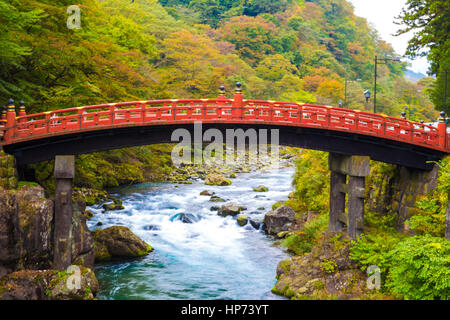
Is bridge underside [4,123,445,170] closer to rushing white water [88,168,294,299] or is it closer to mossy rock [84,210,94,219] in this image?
rushing white water [88,168,294,299]

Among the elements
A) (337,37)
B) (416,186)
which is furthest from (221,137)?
(337,37)

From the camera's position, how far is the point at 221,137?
85.5 feet

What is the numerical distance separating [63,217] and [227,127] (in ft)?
31.4

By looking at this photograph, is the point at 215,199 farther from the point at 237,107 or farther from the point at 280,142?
the point at 237,107

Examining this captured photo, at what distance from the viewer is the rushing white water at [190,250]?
2377cm

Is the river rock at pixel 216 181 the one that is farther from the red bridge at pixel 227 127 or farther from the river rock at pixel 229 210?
the red bridge at pixel 227 127

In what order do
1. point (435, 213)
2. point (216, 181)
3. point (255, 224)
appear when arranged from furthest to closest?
point (216, 181)
point (255, 224)
point (435, 213)

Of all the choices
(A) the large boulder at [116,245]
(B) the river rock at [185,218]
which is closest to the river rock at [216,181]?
(B) the river rock at [185,218]

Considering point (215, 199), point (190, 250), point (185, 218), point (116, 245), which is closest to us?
point (116, 245)

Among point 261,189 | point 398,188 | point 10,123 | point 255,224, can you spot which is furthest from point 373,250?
point 261,189

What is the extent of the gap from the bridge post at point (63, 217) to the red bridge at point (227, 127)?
1.09 m

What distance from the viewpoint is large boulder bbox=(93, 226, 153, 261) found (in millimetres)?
27616

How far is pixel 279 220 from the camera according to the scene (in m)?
33.1
